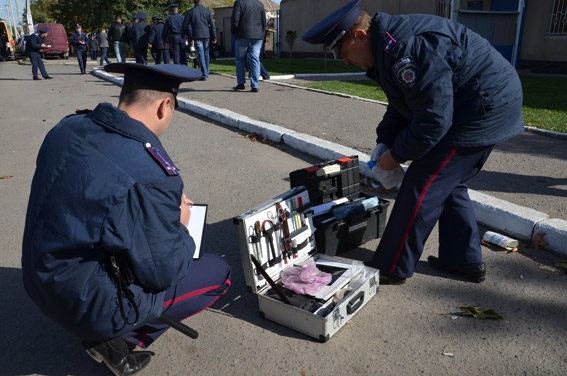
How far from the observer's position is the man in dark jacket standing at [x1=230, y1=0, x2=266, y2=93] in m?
10.7

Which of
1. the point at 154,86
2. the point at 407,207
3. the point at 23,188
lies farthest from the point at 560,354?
the point at 23,188

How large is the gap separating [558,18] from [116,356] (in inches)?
604

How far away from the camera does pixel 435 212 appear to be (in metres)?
2.90

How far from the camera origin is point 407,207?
2.86 meters

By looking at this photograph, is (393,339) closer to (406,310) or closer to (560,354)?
(406,310)

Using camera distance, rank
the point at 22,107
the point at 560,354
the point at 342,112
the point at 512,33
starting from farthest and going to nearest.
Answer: the point at 512,33, the point at 22,107, the point at 342,112, the point at 560,354

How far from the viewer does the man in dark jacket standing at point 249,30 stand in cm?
1071

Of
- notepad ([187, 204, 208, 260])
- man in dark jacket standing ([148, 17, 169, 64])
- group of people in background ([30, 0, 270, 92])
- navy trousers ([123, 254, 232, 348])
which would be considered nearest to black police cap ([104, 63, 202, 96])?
notepad ([187, 204, 208, 260])

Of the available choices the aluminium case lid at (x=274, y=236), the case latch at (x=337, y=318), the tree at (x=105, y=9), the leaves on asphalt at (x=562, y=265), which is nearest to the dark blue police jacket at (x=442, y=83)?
the aluminium case lid at (x=274, y=236)

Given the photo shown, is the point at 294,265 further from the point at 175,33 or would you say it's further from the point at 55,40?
the point at 55,40

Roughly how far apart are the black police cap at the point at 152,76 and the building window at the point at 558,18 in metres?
14.6

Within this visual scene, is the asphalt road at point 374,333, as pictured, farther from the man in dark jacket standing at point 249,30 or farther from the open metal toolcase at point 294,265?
the man in dark jacket standing at point 249,30

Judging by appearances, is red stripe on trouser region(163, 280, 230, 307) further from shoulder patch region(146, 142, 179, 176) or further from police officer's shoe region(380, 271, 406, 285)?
police officer's shoe region(380, 271, 406, 285)

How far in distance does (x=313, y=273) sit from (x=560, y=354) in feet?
4.45
